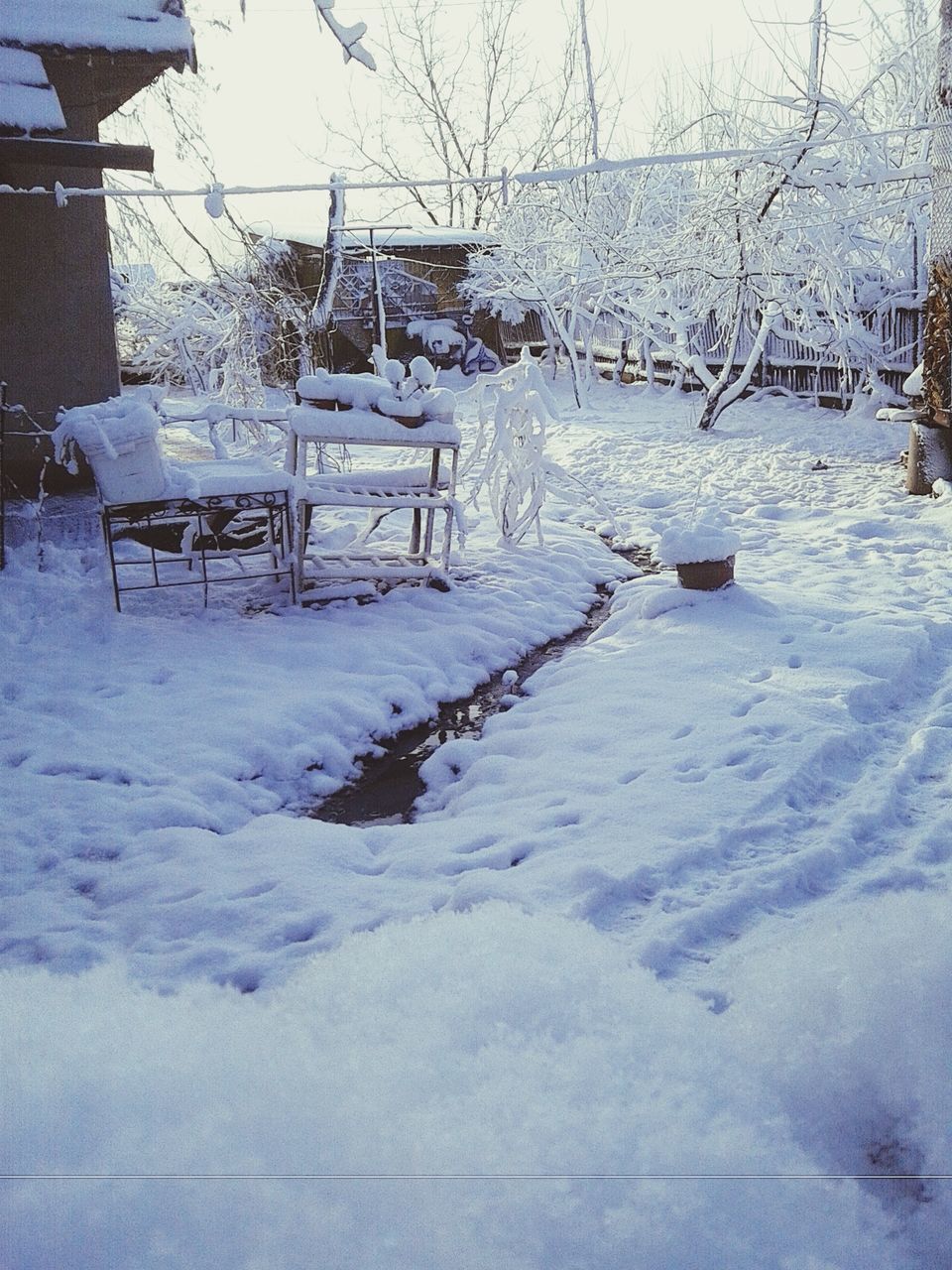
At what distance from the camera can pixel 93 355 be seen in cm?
798

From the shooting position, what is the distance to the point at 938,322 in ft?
27.0

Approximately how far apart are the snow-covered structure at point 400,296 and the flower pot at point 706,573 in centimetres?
1349

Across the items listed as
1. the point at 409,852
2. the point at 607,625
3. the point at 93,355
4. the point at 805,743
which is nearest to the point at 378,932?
the point at 409,852

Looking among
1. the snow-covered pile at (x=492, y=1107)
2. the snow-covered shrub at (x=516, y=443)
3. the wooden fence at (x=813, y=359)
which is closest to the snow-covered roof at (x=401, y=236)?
the wooden fence at (x=813, y=359)

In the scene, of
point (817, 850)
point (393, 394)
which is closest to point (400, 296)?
point (393, 394)

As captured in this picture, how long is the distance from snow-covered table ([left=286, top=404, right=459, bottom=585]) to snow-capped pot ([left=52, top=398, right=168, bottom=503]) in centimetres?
76

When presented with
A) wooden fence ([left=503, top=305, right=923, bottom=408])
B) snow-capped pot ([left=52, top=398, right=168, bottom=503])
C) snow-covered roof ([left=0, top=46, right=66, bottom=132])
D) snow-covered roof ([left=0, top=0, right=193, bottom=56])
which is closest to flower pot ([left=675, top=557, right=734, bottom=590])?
snow-capped pot ([left=52, top=398, right=168, bottom=503])

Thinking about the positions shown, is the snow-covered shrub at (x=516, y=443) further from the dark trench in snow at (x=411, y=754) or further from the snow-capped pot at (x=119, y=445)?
the snow-capped pot at (x=119, y=445)

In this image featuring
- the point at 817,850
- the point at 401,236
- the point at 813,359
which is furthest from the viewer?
the point at 401,236

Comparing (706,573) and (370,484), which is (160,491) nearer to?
(370,484)

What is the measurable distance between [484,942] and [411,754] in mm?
1664

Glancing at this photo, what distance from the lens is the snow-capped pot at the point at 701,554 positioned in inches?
219

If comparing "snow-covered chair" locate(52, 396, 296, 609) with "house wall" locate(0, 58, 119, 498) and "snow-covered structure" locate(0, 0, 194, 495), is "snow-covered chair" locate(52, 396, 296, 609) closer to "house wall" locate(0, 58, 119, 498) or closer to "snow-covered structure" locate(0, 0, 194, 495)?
"snow-covered structure" locate(0, 0, 194, 495)

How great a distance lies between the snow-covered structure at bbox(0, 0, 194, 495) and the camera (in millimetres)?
6863
